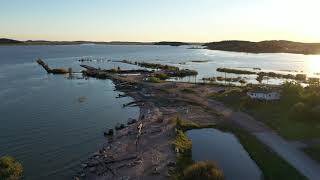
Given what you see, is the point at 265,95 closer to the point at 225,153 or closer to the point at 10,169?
the point at 225,153

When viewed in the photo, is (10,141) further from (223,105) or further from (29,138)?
(223,105)

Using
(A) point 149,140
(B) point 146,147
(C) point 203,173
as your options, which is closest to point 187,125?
(A) point 149,140

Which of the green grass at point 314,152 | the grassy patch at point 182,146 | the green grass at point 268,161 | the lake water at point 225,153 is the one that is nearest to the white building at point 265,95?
the grassy patch at point 182,146

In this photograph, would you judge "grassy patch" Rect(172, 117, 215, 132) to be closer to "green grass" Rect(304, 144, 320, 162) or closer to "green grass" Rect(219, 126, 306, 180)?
"green grass" Rect(219, 126, 306, 180)

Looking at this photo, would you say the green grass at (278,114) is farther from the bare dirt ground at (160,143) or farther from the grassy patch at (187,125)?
the grassy patch at (187,125)

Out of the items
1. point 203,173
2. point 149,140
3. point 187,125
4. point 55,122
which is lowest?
point 55,122

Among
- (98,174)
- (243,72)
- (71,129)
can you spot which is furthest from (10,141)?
(243,72)
